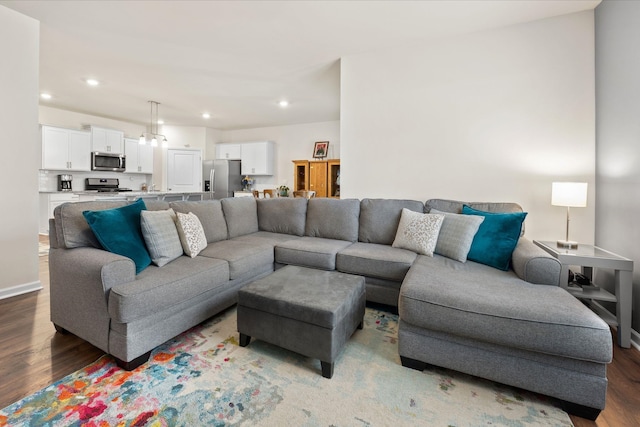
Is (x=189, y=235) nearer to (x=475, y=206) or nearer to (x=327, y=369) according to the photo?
(x=327, y=369)

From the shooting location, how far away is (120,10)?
2580 mm

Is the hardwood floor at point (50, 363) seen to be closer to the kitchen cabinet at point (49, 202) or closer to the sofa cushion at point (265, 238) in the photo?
the sofa cushion at point (265, 238)

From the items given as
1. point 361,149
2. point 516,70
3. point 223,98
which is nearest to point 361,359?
point 361,149

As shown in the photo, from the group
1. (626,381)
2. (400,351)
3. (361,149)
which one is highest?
(361,149)

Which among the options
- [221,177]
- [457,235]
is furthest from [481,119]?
[221,177]

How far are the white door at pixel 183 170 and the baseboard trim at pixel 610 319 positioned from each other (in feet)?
25.4

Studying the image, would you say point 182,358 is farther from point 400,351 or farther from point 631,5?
point 631,5

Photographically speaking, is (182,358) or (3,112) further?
(3,112)

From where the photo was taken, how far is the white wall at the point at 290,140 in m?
6.74

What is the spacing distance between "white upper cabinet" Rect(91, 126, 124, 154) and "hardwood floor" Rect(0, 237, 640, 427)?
16.4 ft

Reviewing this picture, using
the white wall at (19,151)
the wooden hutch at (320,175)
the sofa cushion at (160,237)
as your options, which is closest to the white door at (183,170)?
the wooden hutch at (320,175)

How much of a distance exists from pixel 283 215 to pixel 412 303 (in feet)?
7.14

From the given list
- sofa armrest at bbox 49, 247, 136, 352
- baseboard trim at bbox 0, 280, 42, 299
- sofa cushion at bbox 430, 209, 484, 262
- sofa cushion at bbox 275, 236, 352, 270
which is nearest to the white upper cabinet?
baseboard trim at bbox 0, 280, 42, 299

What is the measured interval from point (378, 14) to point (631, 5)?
188 cm
